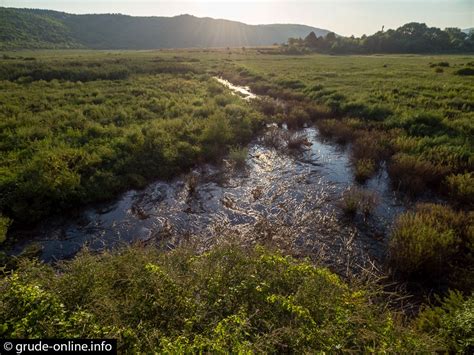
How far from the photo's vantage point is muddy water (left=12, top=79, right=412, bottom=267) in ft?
27.6

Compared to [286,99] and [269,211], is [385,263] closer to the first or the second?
[269,211]

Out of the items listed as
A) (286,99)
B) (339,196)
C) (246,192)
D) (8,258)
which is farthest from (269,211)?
(286,99)

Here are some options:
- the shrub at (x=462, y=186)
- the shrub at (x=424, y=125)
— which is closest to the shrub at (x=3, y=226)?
the shrub at (x=462, y=186)

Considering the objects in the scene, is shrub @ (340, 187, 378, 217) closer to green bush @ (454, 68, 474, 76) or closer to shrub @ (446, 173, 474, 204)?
shrub @ (446, 173, 474, 204)

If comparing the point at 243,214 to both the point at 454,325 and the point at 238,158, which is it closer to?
the point at 238,158

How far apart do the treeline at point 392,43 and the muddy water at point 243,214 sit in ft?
300

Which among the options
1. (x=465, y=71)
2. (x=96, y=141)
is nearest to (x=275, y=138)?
(x=96, y=141)

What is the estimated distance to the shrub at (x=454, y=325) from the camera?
13.9 feet

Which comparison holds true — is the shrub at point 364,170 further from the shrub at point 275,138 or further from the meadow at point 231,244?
the shrub at point 275,138

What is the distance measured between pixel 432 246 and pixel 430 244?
6 cm

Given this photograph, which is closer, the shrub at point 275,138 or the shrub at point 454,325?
the shrub at point 454,325

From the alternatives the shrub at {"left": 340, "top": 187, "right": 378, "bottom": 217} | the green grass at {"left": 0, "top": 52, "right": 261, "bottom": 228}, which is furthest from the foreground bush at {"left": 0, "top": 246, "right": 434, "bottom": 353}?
the green grass at {"left": 0, "top": 52, "right": 261, "bottom": 228}

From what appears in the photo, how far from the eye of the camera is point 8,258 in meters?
7.43

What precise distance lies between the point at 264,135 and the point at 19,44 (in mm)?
147379
